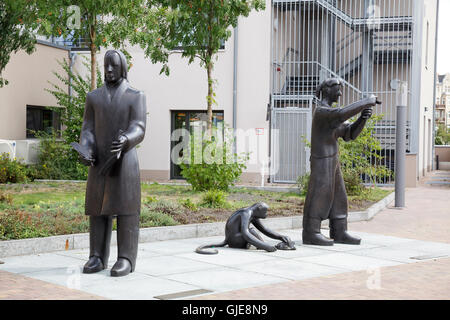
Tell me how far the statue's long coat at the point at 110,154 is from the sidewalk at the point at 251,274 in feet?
2.38

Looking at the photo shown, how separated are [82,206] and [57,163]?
767 centimetres

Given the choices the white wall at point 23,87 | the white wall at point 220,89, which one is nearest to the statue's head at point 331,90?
the white wall at point 220,89

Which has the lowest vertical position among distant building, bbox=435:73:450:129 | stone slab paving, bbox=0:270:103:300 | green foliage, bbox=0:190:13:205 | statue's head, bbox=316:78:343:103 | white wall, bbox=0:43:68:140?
stone slab paving, bbox=0:270:103:300

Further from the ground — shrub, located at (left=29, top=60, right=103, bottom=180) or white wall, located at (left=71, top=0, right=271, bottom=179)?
white wall, located at (left=71, top=0, right=271, bottom=179)

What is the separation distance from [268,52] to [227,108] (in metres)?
2.17

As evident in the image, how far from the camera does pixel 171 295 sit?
5641 millimetres

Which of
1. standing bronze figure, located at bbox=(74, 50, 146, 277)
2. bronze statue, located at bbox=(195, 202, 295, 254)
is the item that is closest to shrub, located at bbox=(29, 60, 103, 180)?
bronze statue, located at bbox=(195, 202, 295, 254)

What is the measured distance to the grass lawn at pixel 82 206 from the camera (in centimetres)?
852

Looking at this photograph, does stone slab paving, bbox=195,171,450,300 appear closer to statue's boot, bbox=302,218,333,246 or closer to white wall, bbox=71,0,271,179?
statue's boot, bbox=302,218,333,246

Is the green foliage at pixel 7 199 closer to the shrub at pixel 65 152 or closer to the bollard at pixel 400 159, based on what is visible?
the shrub at pixel 65 152

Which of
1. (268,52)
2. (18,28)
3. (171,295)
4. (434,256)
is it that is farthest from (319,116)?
(268,52)

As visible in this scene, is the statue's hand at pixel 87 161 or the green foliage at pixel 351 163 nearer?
the statue's hand at pixel 87 161

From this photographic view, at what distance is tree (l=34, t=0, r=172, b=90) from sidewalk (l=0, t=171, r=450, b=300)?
17.8 ft

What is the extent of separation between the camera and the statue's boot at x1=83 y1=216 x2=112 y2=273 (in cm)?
662
